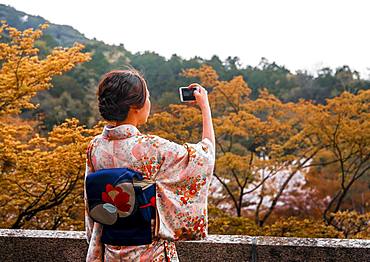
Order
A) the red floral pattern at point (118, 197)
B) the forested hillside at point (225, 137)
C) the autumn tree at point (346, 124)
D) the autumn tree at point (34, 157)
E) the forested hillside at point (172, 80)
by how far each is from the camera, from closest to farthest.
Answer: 1. the red floral pattern at point (118, 197)
2. the autumn tree at point (34, 157)
3. the forested hillside at point (225, 137)
4. the autumn tree at point (346, 124)
5. the forested hillside at point (172, 80)

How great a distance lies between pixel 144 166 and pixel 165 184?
10 cm

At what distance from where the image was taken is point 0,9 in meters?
22.0

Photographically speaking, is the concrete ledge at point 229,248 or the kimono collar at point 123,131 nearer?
the kimono collar at point 123,131

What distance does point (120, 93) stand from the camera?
1.44 m

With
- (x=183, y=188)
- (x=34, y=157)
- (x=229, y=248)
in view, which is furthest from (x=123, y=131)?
(x=34, y=157)

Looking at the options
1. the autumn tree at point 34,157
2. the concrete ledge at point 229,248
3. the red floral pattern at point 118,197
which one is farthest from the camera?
the autumn tree at point 34,157

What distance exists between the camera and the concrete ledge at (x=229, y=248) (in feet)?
7.14

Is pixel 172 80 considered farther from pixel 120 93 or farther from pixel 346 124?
pixel 120 93

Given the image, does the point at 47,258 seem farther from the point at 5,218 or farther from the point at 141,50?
the point at 141,50

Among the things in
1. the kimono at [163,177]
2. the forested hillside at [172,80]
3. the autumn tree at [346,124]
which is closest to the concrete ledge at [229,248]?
the kimono at [163,177]

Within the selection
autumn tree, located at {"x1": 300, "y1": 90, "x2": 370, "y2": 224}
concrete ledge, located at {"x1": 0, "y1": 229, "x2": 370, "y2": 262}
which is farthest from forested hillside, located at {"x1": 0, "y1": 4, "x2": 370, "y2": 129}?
concrete ledge, located at {"x1": 0, "y1": 229, "x2": 370, "y2": 262}

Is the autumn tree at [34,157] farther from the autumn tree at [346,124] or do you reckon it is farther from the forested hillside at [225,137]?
the autumn tree at [346,124]

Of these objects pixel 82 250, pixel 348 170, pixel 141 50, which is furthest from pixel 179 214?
pixel 141 50

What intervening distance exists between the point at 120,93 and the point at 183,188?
39 cm
